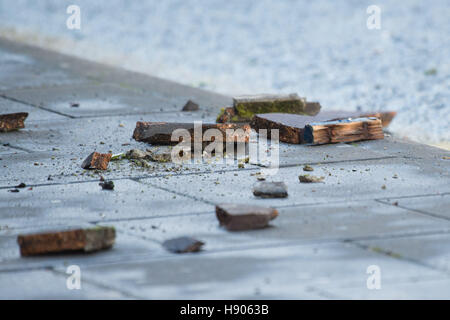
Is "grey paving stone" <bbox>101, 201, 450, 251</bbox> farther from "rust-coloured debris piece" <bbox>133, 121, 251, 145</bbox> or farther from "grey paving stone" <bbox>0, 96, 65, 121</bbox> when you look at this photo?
"grey paving stone" <bbox>0, 96, 65, 121</bbox>

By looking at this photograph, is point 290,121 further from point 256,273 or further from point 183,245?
point 256,273

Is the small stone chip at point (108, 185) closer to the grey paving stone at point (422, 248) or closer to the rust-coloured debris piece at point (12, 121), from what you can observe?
the grey paving stone at point (422, 248)

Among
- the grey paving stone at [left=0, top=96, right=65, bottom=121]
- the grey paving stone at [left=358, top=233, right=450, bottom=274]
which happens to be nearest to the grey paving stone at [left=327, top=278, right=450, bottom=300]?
the grey paving stone at [left=358, top=233, right=450, bottom=274]

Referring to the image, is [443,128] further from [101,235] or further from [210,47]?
[210,47]

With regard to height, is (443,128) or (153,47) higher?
(153,47)

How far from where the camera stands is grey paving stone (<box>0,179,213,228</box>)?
4484mm

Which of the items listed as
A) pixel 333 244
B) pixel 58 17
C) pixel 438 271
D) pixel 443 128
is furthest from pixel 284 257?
pixel 58 17

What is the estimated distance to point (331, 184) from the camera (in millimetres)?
5145

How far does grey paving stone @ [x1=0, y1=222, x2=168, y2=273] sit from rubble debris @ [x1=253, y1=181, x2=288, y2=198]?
100 centimetres

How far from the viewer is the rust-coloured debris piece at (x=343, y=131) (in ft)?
Result: 20.6

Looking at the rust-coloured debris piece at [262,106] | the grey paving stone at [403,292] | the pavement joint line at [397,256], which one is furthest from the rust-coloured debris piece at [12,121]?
the grey paving stone at [403,292]

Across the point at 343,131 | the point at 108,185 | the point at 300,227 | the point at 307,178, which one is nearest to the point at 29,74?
the point at 343,131

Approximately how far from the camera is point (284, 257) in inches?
151
